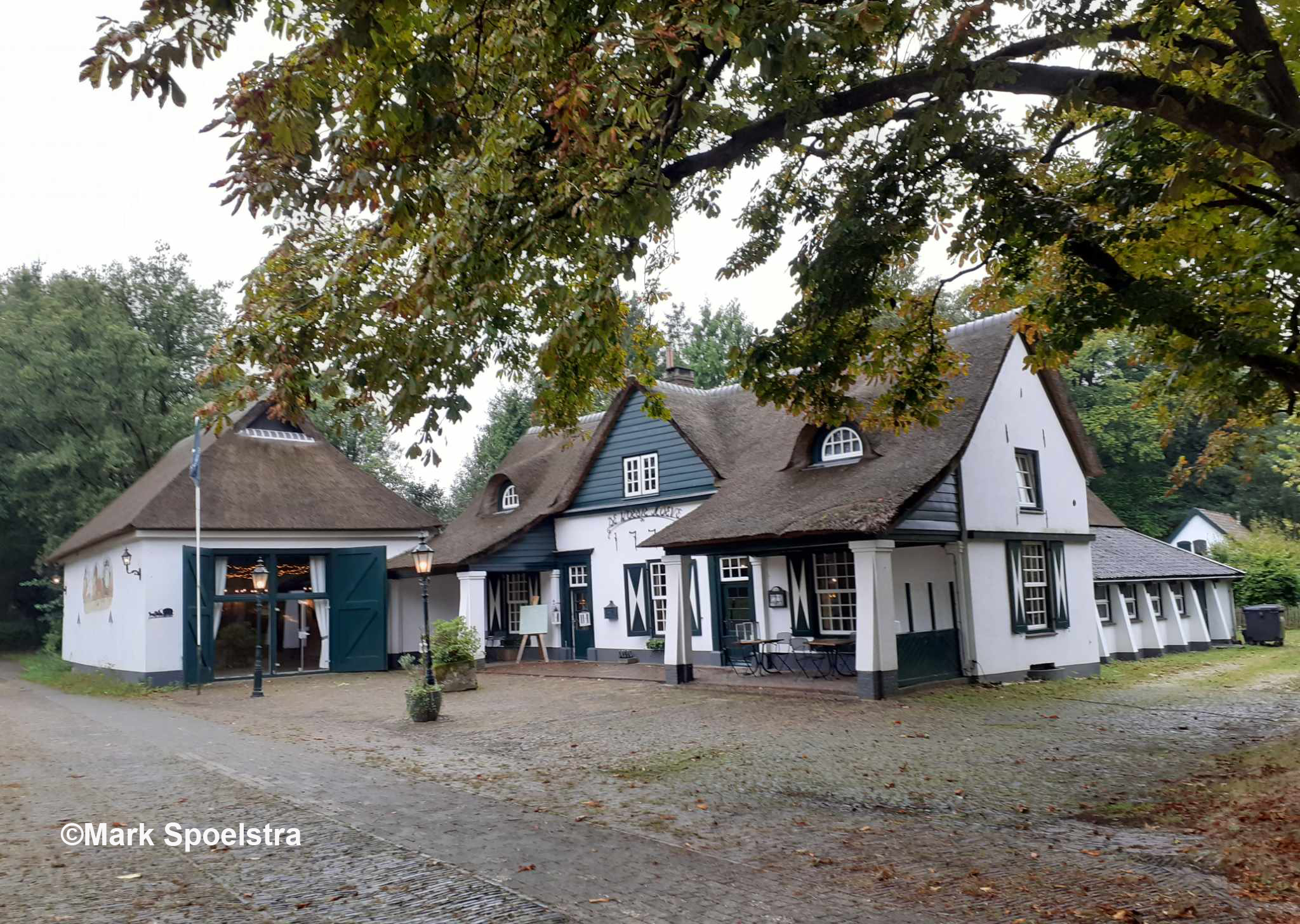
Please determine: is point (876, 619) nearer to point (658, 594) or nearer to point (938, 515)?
point (938, 515)

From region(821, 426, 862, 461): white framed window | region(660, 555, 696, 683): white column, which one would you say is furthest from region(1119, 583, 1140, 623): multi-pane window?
region(660, 555, 696, 683): white column

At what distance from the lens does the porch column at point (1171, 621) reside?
25.8m

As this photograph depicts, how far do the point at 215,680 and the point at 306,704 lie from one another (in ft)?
22.0

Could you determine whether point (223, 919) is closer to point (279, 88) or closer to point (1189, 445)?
point (279, 88)

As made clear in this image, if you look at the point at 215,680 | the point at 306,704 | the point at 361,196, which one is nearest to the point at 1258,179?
the point at 361,196

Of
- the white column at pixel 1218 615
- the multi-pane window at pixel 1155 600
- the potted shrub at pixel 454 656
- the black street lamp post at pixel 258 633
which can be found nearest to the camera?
the potted shrub at pixel 454 656

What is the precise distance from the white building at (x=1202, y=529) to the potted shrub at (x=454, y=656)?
33774mm

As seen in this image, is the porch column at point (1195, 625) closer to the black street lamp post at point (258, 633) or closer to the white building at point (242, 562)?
the white building at point (242, 562)

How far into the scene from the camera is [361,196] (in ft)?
25.2

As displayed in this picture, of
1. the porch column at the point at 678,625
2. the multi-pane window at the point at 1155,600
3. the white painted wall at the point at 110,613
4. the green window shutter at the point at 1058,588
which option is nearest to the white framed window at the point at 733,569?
the porch column at the point at 678,625

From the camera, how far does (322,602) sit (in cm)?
2586

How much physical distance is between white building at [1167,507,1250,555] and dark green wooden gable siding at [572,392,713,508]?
28.6 m

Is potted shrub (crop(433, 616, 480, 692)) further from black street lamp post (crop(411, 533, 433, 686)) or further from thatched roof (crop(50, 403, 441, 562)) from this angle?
thatched roof (crop(50, 403, 441, 562))

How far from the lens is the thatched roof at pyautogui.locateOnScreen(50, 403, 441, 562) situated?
78.0 ft
